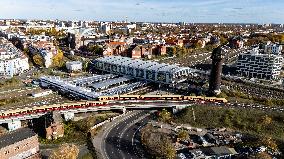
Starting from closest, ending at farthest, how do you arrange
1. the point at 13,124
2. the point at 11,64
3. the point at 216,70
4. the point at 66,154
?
1. the point at 66,154
2. the point at 13,124
3. the point at 216,70
4. the point at 11,64

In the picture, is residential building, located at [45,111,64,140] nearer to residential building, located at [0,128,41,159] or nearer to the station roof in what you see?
residential building, located at [0,128,41,159]

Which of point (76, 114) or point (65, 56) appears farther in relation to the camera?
point (65, 56)

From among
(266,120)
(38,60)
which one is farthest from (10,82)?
(266,120)

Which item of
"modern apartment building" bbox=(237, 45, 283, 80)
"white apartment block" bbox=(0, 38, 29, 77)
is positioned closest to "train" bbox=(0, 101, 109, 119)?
"white apartment block" bbox=(0, 38, 29, 77)

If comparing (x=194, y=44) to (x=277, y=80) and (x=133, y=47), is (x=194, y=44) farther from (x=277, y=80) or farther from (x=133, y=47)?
(x=277, y=80)

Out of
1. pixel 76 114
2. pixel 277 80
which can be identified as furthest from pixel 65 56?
pixel 277 80

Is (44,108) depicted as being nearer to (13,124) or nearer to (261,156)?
(13,124)

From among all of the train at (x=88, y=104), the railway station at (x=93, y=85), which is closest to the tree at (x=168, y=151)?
the train at (x=88, y=104)
